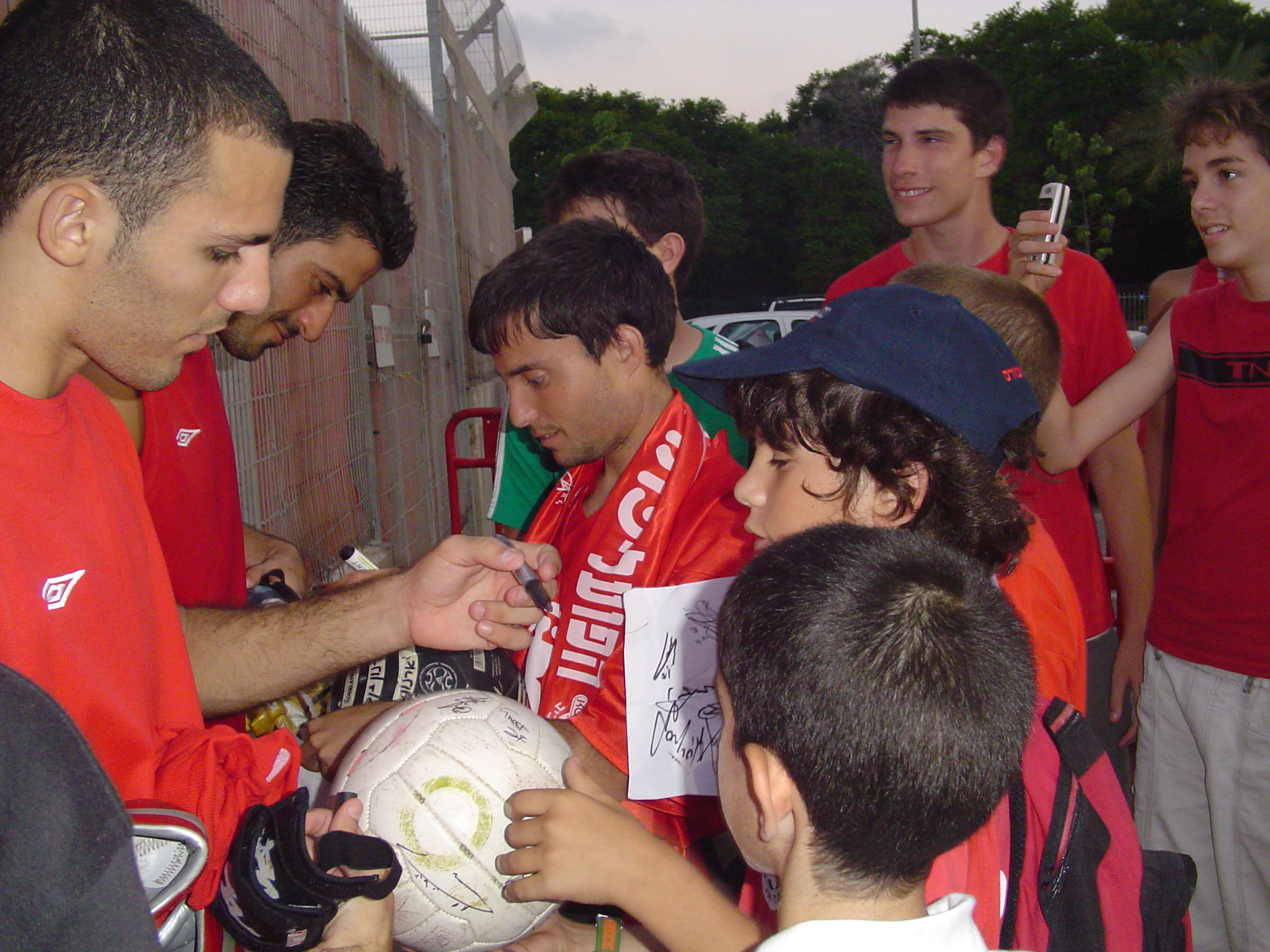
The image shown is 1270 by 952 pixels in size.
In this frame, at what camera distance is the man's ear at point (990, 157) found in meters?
3.59

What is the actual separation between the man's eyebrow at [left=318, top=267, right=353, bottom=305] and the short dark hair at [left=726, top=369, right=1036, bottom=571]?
1942 millimetres

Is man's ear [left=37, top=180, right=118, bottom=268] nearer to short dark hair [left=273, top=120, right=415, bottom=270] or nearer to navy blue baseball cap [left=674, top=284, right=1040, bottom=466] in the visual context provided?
navy blue baseball cap [left=674, top=284, right=1040, bottom=466]

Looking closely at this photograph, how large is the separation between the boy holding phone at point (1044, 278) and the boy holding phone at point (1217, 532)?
139 millimetres

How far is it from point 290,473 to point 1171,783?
358cm

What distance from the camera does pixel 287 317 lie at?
3.21 m

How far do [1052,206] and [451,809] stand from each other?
8.02ft

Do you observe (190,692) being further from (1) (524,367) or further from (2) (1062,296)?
(2) (1062,296)

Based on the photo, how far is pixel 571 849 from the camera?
1.59 m

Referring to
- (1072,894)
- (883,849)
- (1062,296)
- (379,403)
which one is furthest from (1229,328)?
(379,403)

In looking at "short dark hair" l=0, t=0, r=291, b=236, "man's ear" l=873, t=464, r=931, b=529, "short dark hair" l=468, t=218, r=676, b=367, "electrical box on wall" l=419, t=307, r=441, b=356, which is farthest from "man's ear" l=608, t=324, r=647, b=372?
"electrical box on wall" l=419, t=307, r=441, b=356

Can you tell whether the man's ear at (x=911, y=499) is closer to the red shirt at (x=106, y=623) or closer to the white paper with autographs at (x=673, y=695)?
the white paper with autographs at (x=673, y=695)

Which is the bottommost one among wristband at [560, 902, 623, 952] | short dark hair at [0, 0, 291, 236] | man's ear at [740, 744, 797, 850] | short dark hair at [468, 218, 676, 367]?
wristband at [560, 902, 623, 952]

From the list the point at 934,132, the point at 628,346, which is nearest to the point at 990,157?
the point at 934,132

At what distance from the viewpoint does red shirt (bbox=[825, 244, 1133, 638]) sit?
2.99 m
